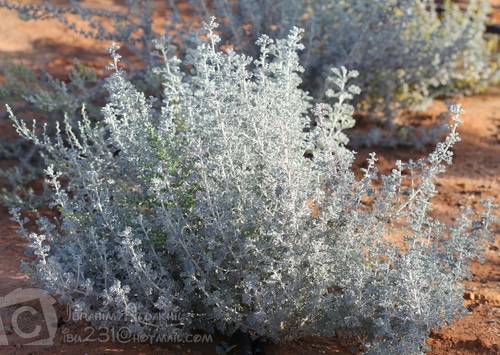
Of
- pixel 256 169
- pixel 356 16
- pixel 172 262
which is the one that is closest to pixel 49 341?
pixel 172 262

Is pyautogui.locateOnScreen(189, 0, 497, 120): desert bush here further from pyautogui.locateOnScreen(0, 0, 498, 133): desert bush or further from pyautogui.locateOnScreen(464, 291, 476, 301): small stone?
pyautogui.locateOnScreen(464, 291, 476, 301): small stone

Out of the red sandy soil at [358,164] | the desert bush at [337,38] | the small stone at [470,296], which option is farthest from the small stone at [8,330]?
the small stone at [470,296]

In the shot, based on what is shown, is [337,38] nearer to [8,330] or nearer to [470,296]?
[470,296]

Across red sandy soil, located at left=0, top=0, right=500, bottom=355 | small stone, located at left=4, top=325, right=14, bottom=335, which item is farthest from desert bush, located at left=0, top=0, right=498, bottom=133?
small stone, located at left=4, top=325, right=14, bottom=335

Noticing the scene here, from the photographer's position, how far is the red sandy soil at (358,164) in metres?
3.10

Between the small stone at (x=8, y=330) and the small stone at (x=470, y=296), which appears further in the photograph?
the small stone at (x=470, y=296)

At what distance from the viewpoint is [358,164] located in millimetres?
5355

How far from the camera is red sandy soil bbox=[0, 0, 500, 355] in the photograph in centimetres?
310

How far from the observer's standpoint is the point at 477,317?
3.33 meters

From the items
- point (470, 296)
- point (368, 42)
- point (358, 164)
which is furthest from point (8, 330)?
point (368, 42)

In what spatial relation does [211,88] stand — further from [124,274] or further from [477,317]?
[477,317]

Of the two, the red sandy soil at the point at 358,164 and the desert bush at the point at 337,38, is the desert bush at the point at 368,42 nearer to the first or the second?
the desert bush at the point at 337,38

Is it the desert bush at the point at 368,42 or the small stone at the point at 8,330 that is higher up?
the desert bush at the point at 368,42

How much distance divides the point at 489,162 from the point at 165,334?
3.63 m
